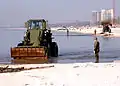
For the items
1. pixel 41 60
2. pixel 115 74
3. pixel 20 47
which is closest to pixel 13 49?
pixel 20 47

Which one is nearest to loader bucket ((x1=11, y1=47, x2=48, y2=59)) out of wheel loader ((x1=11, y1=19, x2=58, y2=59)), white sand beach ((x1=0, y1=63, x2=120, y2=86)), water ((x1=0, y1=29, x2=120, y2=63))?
wheel loader ((x1=11, y1=19, x2=58, y2=59))

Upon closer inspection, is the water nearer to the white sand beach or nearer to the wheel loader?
the wheel loader

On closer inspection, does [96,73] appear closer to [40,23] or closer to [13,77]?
[13,77]

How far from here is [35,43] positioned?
24.9m

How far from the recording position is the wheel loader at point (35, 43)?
78.3 ft

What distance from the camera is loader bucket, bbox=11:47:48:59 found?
23.7 metres

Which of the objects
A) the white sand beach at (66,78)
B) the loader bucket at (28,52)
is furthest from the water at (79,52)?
the white sand beach at (66,78)

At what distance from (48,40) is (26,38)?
1.52 m

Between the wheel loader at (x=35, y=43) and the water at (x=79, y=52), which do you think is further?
the water at (x=79, y=52)

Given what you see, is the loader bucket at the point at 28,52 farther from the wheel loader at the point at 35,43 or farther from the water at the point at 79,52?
the water at the point at 79,52

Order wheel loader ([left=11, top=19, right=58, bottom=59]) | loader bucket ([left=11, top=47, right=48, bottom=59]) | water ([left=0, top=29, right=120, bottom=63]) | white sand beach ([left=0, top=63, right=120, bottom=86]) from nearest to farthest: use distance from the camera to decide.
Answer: white sand beach ([left=0, top=63, right=120, bottom=86]) < loader bucket ([left=11, top=47, right=48, bottom=59]) < wheel loader ([left=11, top=19, right=58, bottom=59]) < water ([left=0, top=29, right=120, bottom=63])

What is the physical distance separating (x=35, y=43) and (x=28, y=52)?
105 cm

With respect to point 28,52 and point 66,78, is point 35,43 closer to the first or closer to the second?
point 28,52

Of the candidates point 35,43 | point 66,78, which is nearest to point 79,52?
point 35,43
